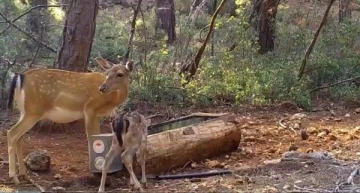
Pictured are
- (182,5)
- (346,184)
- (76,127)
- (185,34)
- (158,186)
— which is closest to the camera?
(346,184)

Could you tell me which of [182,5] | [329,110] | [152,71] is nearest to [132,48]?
[152,71]

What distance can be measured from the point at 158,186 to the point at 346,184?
186cm

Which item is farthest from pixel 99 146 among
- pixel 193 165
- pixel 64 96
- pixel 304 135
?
pixel 304 135

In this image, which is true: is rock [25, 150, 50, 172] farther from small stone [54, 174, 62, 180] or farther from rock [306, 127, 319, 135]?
rock [306, 127, 319, 135]

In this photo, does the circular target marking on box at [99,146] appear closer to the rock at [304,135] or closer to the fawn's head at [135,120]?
the fawn's head at [135,120]

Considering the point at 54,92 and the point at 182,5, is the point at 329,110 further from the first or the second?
the point at 182,5

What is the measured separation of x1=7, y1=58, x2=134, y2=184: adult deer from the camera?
756 cm

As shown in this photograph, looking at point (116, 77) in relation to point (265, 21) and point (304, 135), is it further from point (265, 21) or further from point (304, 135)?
point (265, 21)

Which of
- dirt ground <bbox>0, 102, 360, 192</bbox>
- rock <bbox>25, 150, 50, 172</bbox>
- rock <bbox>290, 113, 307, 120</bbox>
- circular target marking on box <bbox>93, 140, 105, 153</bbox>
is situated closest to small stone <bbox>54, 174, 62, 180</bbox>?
dirt ground <bbox>0, 102, 360, 192</bbox>

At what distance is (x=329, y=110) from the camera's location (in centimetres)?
1173

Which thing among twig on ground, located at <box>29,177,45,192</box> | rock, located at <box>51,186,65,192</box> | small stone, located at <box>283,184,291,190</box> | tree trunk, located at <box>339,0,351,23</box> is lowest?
small stone, located at <box>283,184,291,190</box>

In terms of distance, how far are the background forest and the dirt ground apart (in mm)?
997

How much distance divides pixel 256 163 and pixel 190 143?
31.8 inches

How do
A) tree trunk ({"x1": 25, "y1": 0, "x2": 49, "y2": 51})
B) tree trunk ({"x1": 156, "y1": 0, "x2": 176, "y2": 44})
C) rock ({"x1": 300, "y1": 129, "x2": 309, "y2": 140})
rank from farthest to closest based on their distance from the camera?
→ tree trunk ({"x1": 156, "y1": 0, "x2": 176, "y2": 44}) < tree trunk ({"x1": 25, "y1": 0, "x2": 49, "y2": 51}) < rock ({"x1": 300, "y1": 129, "x2": 309, "y2": 140})
